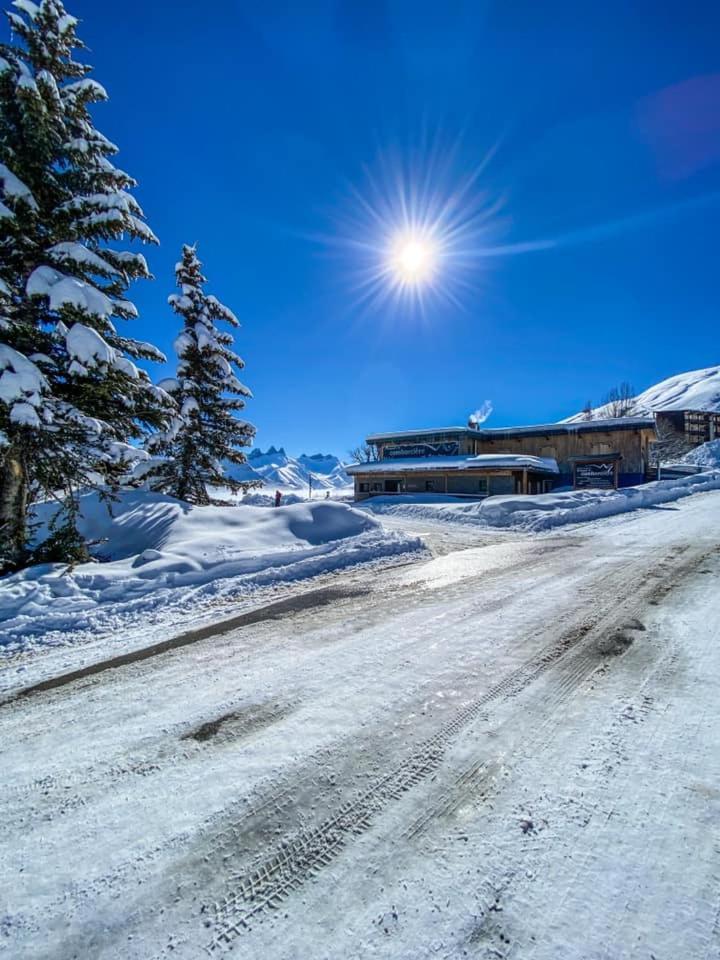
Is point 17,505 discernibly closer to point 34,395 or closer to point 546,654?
point 34,395

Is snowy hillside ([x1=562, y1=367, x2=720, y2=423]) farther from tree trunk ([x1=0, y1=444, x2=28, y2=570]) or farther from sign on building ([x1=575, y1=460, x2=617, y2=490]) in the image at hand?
tree trunk ([x1=0, y1=444, x2=28, y2=570])

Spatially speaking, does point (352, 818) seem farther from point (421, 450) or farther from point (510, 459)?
point (421, 450)

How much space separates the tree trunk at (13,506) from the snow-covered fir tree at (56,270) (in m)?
0.02

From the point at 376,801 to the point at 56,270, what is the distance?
847 cm

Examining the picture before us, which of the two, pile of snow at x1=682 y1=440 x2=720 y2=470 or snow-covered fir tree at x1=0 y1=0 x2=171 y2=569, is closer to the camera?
snow-covered fir tree at x1=0 y1=0 x2=171 y2=569

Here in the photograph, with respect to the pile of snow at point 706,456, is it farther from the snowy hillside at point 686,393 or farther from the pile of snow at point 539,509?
the snowy hillside at point 686,393

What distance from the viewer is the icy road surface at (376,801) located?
1558 mm

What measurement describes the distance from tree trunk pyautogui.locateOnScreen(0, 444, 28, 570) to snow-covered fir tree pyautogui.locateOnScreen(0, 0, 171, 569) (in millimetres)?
16

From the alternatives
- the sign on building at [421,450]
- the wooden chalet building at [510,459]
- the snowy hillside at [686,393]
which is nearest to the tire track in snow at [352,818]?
the wooden chalet building at [510,459]

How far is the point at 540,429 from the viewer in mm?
29562

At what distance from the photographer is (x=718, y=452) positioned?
41719 millimetres

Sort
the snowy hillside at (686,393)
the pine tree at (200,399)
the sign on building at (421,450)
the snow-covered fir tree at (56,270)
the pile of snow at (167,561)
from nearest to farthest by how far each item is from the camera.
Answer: the pile of snow at (167,561)
the snow-covered fir tree at (56,270)
the pine tree at (200,399)
the sign on building at (421,450)
the snowy hillside at (686,393)

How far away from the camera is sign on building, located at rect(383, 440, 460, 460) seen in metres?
29.9

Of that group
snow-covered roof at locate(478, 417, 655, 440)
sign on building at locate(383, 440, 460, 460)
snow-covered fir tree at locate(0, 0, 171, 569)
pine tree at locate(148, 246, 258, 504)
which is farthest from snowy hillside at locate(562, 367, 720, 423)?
snow-covered fir tree at locate(0, 0, 171, 569)
